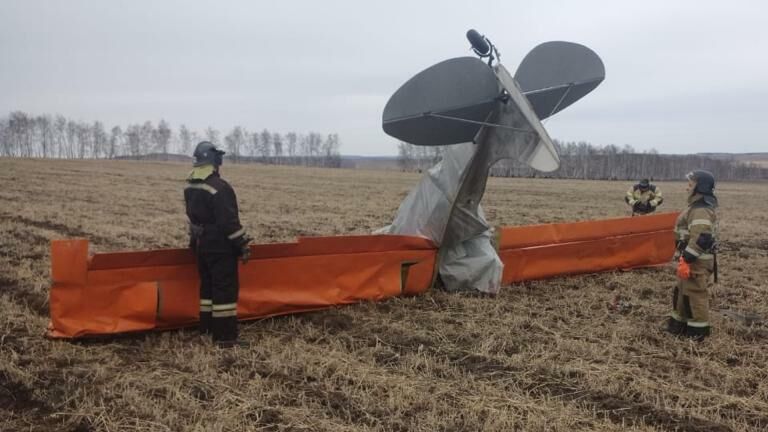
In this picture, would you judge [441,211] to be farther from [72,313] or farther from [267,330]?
[72,313]

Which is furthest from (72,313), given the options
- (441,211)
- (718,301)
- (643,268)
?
(643,268)

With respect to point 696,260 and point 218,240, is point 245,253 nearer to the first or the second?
point 218,240

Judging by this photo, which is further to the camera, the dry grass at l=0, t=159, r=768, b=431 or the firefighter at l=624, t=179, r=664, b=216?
the firefighter at l=624, t=179, r=664, b=216

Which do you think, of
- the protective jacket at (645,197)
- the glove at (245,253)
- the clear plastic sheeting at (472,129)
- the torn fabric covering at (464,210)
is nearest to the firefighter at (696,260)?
the clear plastic sheeting at (472,129)

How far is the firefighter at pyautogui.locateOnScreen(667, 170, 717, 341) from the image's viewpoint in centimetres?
539

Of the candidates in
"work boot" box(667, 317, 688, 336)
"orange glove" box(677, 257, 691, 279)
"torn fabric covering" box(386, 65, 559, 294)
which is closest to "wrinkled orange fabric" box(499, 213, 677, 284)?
"torn fabric covering" box(386, 65, 559, 294)

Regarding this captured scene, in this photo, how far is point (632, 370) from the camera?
4621 millimetres

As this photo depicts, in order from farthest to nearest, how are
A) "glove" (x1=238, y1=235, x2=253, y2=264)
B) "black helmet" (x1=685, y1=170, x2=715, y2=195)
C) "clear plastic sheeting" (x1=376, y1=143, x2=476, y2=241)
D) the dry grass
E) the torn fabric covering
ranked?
1. "clear plastic sheeting" (x1=376, y1=143, x2=476, y2=241)
2. the torn fabric covering
3. "black helmet" (x1=685, y1=170, x2=715, y2=195)
4. "glove" (x1=238, y1=235, x2=253, y2=264)
5. the dry grass

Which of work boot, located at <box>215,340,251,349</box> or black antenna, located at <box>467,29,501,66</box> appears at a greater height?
black antenna, located at <box>467,29,501,66</box>

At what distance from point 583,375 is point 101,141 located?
137 m

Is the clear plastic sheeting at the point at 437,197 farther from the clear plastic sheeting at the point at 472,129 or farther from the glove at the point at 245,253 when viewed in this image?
the glove at the point at 245,253

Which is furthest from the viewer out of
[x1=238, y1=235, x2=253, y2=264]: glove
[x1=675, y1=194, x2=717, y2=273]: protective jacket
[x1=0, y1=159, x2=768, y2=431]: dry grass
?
[x1=675, y1=194, x2=717, y2=273]: protective jacket

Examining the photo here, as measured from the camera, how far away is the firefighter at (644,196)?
10547 millimetres

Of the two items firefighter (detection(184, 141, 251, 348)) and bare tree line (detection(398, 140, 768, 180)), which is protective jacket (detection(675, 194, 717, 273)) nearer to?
firefighter (detection(184, 141, 251, 348))
